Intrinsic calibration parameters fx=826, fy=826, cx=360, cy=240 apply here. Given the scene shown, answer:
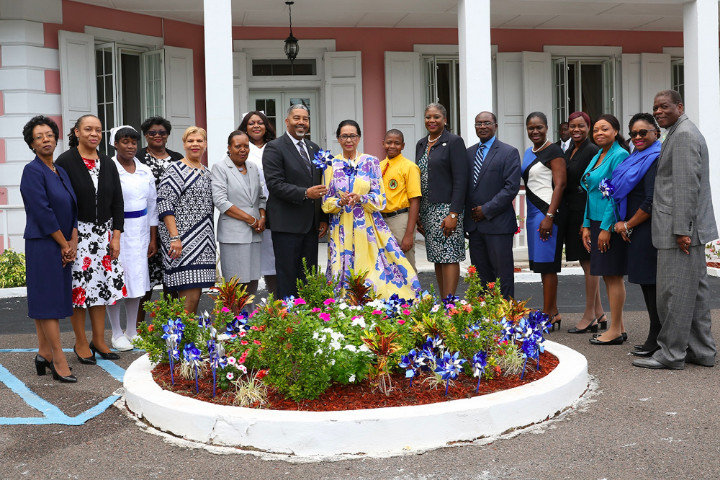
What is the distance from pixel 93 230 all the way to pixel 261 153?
5.99 ft

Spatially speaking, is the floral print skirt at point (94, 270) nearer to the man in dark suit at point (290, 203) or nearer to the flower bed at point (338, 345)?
the flower bed at point (338, 345)

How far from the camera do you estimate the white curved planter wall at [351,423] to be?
4.32m

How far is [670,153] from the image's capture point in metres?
5.90

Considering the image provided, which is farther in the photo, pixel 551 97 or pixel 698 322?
pixel 551 97

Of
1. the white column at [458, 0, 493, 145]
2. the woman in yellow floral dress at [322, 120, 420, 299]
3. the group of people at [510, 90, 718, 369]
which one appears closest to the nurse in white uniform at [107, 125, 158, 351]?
the woman in yellow floral dress at [322, 120, 420, 299]

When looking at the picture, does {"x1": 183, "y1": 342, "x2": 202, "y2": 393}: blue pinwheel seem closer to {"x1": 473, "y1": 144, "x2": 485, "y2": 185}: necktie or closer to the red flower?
the red flower

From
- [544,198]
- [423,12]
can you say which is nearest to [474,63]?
[423,12]

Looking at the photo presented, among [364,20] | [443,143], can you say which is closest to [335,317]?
[443,143]

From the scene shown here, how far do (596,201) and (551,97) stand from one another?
8.26 metres

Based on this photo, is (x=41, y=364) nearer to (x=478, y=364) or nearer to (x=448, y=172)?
(x=478, y=364)

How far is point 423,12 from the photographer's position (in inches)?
516

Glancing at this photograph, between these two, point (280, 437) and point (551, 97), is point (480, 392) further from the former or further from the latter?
point (551, 97)

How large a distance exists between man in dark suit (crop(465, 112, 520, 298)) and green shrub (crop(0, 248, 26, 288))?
20.3 ft

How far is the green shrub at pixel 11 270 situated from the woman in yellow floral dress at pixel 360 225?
5.29 meters
